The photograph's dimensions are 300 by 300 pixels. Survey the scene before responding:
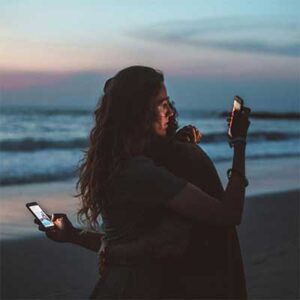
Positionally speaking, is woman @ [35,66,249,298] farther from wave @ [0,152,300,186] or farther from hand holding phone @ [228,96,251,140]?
wave @ [0,152,300,186]

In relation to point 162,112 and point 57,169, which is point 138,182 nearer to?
point 162,112

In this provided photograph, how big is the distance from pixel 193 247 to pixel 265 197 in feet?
34.3

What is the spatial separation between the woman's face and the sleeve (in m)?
0.11

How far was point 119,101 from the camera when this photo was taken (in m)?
→ 2.26

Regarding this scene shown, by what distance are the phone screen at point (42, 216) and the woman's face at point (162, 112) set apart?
672 mm

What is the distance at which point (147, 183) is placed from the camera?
7.23 ft

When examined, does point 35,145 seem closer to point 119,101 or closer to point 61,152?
point 61,152

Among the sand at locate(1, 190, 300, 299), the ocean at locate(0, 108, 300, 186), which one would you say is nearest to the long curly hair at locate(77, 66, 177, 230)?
the sand at locate(1, 190, 300, 299)

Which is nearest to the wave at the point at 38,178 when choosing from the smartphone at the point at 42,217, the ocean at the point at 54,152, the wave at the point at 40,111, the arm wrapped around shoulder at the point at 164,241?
the ocean at the point at 54,152

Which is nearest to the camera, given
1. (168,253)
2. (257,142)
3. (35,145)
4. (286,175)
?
(168,253)

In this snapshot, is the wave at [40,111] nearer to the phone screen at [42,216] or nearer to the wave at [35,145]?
the wave at [35,145]

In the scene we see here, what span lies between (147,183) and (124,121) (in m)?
0.21

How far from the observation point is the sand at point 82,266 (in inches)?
239

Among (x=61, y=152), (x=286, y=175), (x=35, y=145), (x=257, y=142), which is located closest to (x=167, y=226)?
(x=286, y=175)
